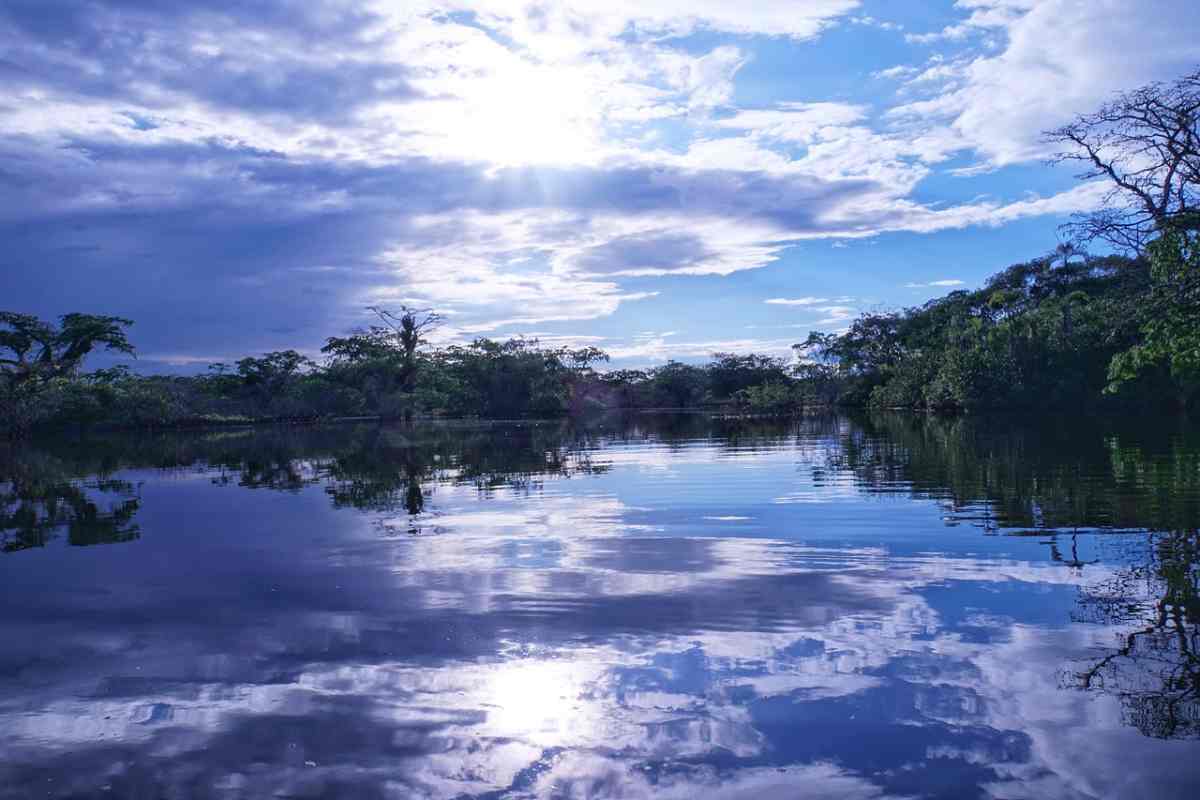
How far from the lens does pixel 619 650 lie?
640 cm

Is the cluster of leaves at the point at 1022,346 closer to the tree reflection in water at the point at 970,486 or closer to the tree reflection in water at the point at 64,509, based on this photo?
the tree reflection in water at the point at 970,486

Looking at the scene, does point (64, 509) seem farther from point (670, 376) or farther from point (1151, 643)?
point (670, 376)

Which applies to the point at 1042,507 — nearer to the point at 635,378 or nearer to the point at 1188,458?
the point at 1188,458

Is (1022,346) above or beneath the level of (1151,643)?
above

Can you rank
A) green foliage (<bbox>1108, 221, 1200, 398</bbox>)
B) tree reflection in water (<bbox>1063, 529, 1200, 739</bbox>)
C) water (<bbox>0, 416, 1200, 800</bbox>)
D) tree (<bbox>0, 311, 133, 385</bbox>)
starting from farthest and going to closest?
1. tree (<bbox>0, 311, 133, 385</bbox>)
2. green foliage (<bbox>1108, 221, 1200, 398</bbox>)
3. tree reflection in water (<bbox>1063, 529, 1200, 739</bbox>)
4. water (<bbox>0, 416, 1200, 800</bbox>)

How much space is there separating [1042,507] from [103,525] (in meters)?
14.5

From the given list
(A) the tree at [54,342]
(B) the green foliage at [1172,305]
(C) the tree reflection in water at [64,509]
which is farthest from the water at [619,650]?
(A) the tree at [54,342]

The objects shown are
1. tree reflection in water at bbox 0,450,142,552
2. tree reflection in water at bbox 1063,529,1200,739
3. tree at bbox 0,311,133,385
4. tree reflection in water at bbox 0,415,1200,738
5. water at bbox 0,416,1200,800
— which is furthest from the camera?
tree at bbox 0,311,133,385

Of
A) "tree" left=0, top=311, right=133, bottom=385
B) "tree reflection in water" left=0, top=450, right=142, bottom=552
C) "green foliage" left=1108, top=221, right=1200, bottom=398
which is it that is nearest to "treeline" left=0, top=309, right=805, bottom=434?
"tree" left=0, top=311, right=133, bottom=385

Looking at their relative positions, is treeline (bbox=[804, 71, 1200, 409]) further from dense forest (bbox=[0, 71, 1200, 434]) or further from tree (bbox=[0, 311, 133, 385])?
tree (bbox=[0, 311, 133, 385])

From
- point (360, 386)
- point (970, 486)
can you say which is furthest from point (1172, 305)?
point (360, 386)

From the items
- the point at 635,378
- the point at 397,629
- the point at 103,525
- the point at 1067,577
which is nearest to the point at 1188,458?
the point at 1067,577

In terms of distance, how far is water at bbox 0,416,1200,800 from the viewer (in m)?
4.52

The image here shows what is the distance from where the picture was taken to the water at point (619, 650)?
4.52 metres
